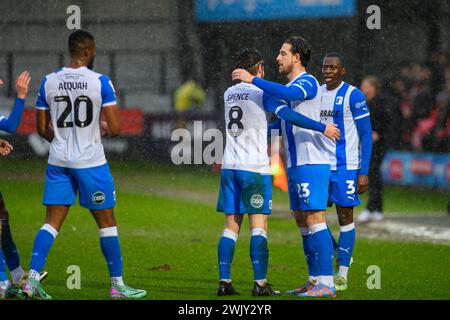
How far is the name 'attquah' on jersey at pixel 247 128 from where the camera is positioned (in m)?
9.22

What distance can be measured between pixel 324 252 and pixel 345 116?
1.72 meters

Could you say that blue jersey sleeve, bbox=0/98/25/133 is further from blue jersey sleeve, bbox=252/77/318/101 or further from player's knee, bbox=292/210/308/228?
player's knee, bbox=292/210/308/228

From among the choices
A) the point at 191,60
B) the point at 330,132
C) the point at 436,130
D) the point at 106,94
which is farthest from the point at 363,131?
the point at 191,60

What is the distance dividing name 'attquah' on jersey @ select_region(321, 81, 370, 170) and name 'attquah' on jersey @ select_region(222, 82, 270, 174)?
1.17m

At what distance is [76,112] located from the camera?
870 centimetres

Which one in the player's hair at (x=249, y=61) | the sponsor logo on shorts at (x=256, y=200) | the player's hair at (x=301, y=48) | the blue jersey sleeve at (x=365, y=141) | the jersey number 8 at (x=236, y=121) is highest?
the player's hair at (x=301, y=48)

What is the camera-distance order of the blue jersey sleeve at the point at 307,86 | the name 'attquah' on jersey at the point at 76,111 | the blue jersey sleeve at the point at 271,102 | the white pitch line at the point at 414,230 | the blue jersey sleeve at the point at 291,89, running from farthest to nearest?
the white pitch line at the point at 414,230 → the blue jersey sleeve at the point at 271,102 → the blue jersey sleeve at the point at 307,86 → the blue jersey sleeve at the point at 291,89 → the name 'attquah' on jersey at the point at 76,111

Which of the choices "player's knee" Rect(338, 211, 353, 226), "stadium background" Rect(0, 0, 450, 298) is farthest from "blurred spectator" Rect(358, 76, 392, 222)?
"player's knee" Rect(338, 211, 353, 226)

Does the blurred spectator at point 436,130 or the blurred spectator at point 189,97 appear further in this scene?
the blurred spectator at point 189,97

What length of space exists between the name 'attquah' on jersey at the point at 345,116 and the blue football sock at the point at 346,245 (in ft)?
1.93

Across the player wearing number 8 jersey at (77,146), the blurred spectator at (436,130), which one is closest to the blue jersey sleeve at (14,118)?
the player wearing number 8 jersey at (77,146)

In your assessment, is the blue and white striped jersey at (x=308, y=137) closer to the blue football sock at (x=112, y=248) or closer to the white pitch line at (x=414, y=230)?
the blue football sock at (x=112, y=248)

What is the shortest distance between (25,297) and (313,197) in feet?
8.27

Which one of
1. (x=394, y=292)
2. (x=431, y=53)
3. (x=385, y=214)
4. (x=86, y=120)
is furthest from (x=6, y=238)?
(x=431, y=53)
